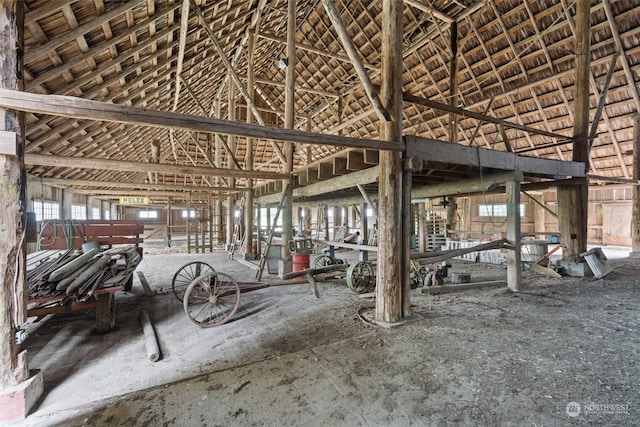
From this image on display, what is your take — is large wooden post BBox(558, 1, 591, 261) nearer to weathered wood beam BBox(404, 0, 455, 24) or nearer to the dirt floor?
the dirt floor

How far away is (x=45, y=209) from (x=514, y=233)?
1473cm

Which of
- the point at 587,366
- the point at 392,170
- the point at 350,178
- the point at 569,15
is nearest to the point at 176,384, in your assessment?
the point at 392,170

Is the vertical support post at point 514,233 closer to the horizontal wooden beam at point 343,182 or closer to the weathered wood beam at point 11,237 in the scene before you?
the horizontal wooden beam at point 343,182

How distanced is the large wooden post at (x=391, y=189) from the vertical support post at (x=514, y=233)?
3.07 m

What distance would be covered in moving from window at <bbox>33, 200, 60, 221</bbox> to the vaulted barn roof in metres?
1.28

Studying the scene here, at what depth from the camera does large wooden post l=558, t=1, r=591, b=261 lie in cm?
716

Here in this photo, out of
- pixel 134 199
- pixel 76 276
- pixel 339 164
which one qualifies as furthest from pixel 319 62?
pixel 76 276

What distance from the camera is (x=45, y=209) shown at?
10531mm

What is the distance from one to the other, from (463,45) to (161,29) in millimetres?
11766

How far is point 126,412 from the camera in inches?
95.6

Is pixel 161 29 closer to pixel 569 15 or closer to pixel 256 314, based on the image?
pixel 256 314

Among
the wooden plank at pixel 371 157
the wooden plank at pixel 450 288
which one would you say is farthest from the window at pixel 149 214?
the wooden plank at pixel 371 157

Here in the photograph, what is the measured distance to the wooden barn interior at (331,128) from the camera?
2.71 m

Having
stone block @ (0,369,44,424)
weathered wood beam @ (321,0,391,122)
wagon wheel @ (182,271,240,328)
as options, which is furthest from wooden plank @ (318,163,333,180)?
stone block @ (0,369,44,424)
